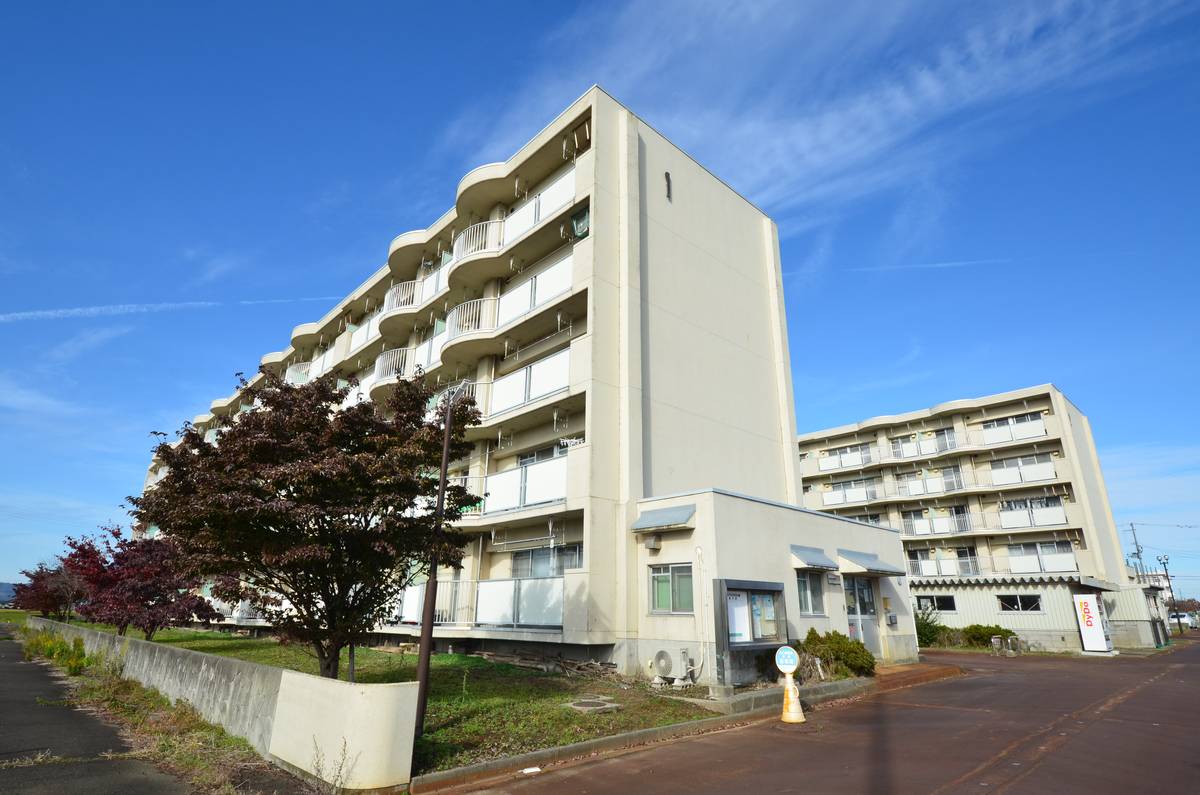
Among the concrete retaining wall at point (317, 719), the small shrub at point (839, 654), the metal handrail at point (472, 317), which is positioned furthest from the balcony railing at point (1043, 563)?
the concrete retaining wall at point (317, 719)

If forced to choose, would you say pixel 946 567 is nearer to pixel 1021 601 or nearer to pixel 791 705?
pixel 1021 601

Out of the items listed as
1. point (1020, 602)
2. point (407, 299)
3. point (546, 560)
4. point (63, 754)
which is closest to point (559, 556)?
point (546, 560)

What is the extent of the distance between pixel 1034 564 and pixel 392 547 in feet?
119

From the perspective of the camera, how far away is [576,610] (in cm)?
1462

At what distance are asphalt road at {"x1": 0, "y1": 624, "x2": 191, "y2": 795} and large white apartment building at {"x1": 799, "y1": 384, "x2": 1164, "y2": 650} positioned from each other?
35.8m

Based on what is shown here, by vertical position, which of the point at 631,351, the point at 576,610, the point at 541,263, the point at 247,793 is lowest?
the point at 247,793

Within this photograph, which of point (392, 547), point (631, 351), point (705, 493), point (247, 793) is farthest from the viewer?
point (631, 351)

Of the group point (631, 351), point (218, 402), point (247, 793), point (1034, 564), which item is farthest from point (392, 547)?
point (218, 402)

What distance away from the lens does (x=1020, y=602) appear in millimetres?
33531

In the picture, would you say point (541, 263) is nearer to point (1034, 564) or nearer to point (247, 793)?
point (247, 793)

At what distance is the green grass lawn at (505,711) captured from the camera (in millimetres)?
8523

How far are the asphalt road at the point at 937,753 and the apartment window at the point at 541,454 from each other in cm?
923

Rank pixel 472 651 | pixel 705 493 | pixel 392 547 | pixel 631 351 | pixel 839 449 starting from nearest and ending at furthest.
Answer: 1. pixel 392 547
2. pixel 705 493
3. pixel 631 351
4. pixel 472 651
5. pixel 839 449

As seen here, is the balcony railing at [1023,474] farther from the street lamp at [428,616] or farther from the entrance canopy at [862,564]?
the street lamp at [428,616]
